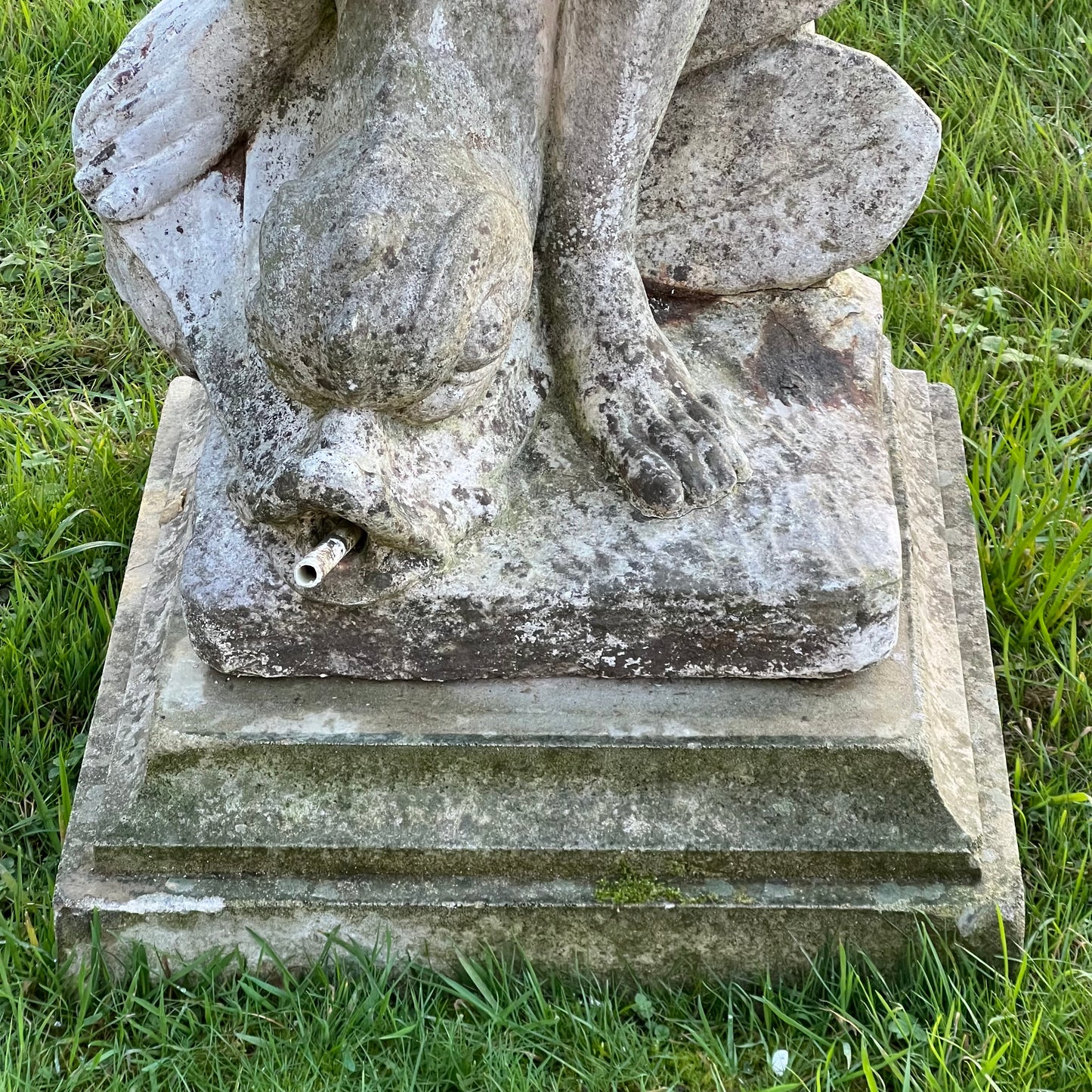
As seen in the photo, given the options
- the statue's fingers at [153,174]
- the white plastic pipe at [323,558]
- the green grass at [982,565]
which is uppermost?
the statue's fingers at [153,174]

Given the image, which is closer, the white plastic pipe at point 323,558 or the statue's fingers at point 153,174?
the white plastic pipe at point 323,558

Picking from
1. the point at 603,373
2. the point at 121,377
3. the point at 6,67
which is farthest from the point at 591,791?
the point at 6,67

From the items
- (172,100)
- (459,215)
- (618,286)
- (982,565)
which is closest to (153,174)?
(172,100)

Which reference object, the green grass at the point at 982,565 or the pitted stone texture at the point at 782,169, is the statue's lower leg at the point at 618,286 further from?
the green grass at the point at 982,565

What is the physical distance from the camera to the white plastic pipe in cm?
194

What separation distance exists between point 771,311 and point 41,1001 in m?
1.51

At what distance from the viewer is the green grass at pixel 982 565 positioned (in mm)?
2111

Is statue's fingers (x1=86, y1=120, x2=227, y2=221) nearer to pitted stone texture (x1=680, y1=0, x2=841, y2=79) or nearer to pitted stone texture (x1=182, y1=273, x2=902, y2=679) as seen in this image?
pitted stone texture (x1=182, y1=273, x2=902, y2=679)

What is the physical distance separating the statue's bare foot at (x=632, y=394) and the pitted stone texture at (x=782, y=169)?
0.95ft

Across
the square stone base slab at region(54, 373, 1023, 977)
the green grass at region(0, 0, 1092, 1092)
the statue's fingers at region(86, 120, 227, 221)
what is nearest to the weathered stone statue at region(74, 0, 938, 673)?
the statue's fingers at region(86, 120, 227, 221)

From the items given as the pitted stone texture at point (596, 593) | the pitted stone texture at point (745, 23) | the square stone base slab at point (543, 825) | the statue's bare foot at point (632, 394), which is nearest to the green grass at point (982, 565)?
the square stone base slab at point (543, 825)

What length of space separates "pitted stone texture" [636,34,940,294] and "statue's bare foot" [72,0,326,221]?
2.02ft

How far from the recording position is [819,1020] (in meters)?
2.16

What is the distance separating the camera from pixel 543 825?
7.02ft
